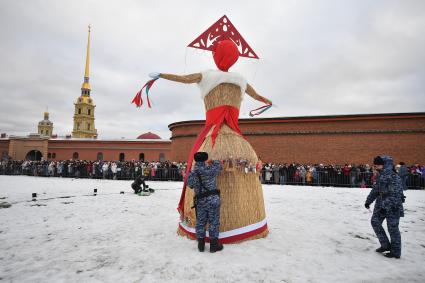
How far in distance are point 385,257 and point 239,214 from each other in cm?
249

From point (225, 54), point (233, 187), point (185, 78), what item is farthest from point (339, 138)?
point (185, 78)

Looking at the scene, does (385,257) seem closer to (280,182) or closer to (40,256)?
(40,256)

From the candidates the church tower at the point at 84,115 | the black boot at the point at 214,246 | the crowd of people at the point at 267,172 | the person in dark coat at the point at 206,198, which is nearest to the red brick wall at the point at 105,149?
the crowd of people at the point at 267,172

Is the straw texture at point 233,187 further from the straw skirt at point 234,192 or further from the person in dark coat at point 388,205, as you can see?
the person in dark coat at point 388,205

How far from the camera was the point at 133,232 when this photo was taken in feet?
17.7

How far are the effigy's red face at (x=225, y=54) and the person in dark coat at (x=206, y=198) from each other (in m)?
2.18

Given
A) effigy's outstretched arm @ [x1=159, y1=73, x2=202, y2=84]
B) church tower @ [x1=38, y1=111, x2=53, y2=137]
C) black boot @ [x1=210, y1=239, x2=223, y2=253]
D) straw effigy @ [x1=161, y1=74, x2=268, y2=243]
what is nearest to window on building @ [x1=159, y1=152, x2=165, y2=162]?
straw effigy @ [x1=161, y1=74, x2=268, y2=243]

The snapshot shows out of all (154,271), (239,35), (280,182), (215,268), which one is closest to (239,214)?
(215,268)

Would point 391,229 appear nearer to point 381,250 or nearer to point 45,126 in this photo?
point 381,250

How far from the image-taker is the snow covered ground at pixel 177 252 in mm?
3398

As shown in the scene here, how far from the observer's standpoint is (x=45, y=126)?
101 m

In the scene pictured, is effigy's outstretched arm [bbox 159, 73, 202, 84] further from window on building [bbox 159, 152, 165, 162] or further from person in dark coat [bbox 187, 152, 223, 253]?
window on building [bbox 159, 152, 165, 162]

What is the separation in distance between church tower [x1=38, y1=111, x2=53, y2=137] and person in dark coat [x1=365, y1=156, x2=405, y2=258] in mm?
117376

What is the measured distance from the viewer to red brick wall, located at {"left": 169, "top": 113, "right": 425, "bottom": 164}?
1838cm
